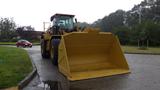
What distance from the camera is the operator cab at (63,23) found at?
17078 millimetres

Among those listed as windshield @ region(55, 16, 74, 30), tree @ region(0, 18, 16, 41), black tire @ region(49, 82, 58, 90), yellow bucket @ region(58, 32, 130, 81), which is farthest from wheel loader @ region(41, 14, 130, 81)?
tree @ region(0, 18, 16, 41)

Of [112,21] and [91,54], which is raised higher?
[112,21]

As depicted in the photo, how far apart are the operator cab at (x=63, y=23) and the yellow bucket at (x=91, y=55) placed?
4.45 meters

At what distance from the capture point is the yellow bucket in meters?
11.6

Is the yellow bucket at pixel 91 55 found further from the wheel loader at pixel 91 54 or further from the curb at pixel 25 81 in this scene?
the curb at pixel 25 81

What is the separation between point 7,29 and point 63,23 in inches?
2989

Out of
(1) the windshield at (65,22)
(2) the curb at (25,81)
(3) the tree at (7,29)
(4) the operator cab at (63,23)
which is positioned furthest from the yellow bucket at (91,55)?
(3) the tree at (7,29)

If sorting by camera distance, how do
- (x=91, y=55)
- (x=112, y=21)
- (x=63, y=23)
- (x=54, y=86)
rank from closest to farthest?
(x=54, y=86), (x=91, y=55), (x=63, y=23), (x=112, y=21)

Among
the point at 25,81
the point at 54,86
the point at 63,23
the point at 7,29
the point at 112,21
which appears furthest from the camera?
the point at 112,21

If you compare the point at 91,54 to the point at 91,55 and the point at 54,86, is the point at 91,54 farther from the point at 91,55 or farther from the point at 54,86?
the point at 54,86

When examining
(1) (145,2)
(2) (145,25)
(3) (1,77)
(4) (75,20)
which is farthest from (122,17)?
(3) (1,77)

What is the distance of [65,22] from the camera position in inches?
695

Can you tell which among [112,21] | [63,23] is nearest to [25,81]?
[63,23]

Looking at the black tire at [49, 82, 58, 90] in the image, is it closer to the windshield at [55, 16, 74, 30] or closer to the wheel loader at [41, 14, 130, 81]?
the wheel loader at [41, 14, 130, 81]
